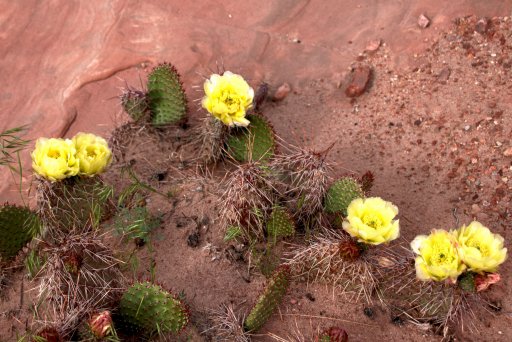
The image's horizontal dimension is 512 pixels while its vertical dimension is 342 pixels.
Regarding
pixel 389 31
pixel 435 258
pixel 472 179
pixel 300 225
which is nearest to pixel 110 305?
pixel 300 225

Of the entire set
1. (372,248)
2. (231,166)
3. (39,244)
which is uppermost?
(372,248)

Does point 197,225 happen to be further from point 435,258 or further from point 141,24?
point 141,24

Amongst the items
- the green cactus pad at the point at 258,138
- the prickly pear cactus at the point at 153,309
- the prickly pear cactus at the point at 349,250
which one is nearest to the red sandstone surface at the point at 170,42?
the green cactus pad at the point at 258,138

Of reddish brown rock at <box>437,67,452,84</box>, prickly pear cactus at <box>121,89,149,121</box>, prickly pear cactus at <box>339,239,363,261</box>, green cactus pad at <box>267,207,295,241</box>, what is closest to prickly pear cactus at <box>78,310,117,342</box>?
green cactus pad at <box>267,207,295,241</box>

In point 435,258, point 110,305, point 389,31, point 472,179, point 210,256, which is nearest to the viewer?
point 435,258

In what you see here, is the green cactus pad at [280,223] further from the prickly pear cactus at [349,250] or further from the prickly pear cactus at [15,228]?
the prickly pear cactus at [15,228]

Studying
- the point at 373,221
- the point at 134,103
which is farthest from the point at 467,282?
the point at 134,103
